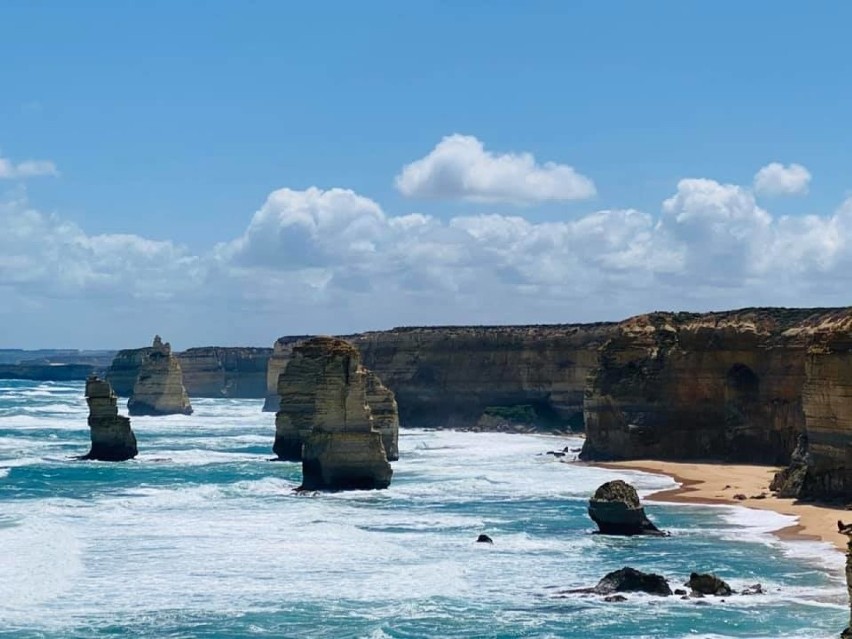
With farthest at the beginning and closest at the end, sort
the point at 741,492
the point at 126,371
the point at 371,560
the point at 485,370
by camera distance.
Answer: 1. the point at 126,371
2. the point at 485,370
3. the point at 741,492
4. the point at 371,560

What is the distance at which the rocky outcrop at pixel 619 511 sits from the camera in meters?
39.8

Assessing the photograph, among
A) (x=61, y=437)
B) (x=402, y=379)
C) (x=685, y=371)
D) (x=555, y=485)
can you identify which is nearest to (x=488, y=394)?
(x=402, y=379)

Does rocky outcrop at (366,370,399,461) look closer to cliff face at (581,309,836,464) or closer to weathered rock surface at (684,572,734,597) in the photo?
cliff face at (581,309,836,464)

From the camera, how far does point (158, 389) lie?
115812mm

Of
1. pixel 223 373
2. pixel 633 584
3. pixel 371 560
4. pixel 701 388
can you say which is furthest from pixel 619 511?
pixel 223 373

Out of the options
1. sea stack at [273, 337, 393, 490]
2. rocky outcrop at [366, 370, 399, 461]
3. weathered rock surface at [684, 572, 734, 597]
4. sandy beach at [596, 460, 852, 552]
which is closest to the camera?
weathered rock surface at [684, 572, 734, 597]

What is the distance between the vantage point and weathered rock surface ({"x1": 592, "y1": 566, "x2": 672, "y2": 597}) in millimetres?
30953

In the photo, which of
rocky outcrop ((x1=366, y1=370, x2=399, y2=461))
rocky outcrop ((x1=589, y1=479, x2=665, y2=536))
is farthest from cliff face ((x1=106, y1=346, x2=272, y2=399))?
rocky outcrop ((x1=589, y1=479, x2=665, y2=536))

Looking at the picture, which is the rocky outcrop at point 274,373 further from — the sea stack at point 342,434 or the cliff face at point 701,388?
the sea stack at point 342,434

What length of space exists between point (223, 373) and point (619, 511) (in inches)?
4933

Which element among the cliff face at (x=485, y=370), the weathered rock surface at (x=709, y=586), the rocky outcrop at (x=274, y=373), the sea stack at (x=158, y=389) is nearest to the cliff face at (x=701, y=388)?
the cliff face at (x=485, y=370)

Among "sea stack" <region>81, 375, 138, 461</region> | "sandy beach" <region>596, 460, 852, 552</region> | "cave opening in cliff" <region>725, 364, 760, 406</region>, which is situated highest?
"cave opening in cliff" <region>725, 364, 760, 406</region>

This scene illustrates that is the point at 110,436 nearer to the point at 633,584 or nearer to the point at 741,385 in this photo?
the point at 741,385

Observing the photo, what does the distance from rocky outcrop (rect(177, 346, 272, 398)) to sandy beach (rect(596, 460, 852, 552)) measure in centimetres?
10012
